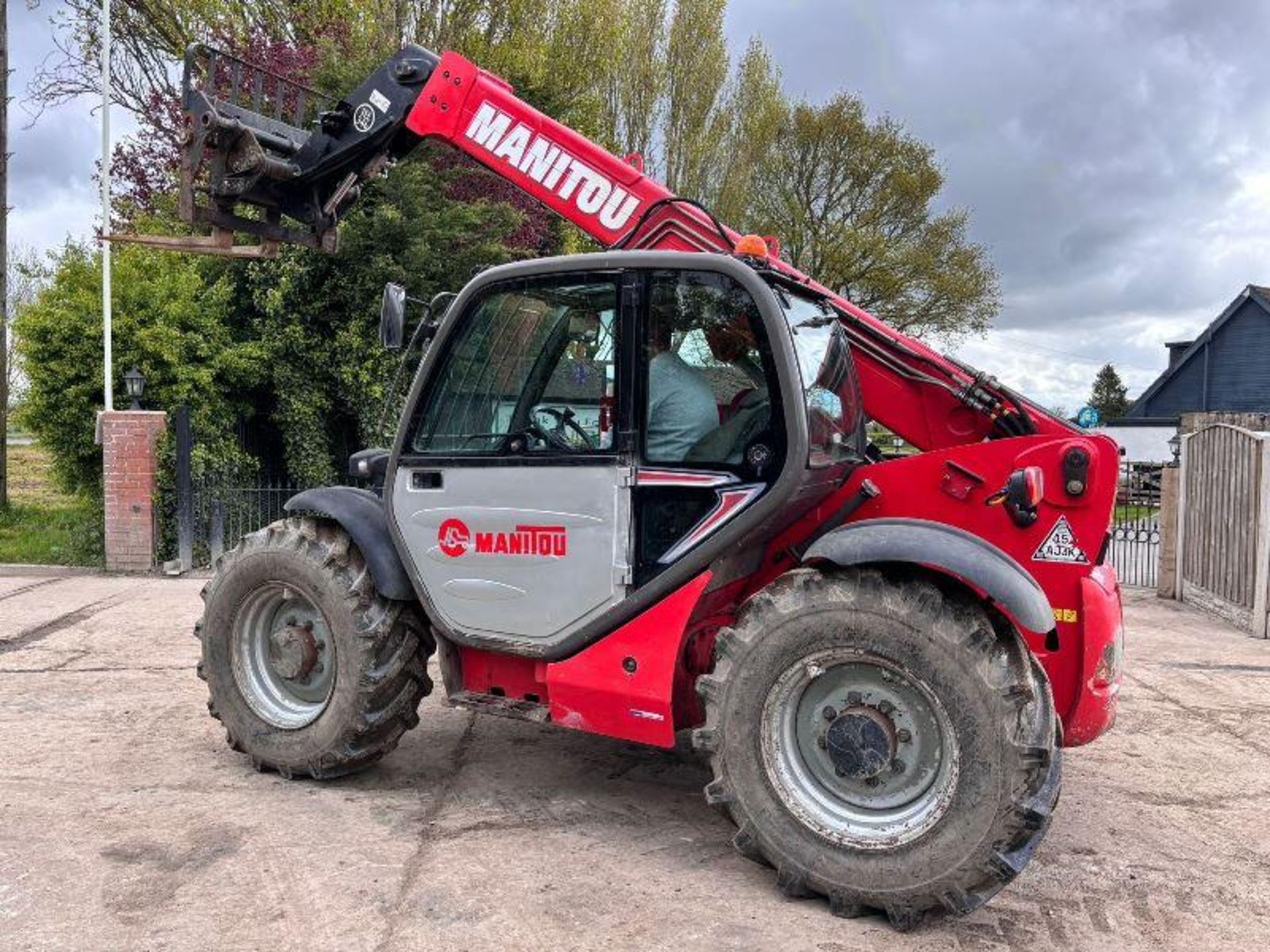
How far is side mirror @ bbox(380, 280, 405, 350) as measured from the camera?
3.99m

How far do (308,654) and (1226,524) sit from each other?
8.19 m

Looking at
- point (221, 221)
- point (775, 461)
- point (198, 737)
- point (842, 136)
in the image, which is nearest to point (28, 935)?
point (198, 737)

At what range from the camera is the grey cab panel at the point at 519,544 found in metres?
3.70

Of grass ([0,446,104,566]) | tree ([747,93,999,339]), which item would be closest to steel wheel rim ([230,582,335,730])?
grass ([0,446,104,566])

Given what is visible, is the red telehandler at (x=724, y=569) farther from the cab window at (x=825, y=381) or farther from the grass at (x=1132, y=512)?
the grass at (x=1132, y=512)

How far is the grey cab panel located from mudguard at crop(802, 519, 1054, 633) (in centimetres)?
77

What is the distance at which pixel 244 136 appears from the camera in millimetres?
5297

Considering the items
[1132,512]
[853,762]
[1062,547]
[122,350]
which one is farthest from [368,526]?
[1132,512]

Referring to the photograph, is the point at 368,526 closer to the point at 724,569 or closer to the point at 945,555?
the point at 724,569

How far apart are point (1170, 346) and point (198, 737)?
39785mm

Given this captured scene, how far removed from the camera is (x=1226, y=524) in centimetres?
894

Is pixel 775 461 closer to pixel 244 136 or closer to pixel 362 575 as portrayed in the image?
pixel 362 575

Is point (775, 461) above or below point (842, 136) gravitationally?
below

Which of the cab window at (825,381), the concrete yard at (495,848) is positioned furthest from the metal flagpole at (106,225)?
the cab window at (825,381)
